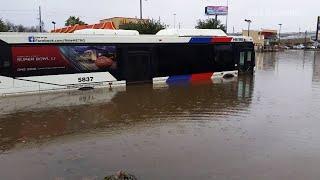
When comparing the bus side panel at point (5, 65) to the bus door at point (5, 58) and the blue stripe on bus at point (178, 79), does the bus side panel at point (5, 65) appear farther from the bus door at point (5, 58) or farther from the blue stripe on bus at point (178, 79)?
the blue stripe on bus at point (178, 79)

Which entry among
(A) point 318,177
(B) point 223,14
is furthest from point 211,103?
(B) point 223,14

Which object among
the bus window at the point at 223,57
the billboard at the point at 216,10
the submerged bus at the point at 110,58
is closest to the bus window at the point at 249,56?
the submerged bus at the point at 110,58

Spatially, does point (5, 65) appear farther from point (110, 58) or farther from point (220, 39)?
point (220, 39)

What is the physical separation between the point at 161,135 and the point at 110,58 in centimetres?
997

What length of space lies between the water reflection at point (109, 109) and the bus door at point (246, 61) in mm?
6694

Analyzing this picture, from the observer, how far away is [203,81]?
78.3 feet

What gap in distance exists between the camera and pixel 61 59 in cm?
1889

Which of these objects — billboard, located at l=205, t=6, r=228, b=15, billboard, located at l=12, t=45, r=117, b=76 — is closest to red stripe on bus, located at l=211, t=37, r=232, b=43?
billboard, located at l=12, t=45, r=117, b=76

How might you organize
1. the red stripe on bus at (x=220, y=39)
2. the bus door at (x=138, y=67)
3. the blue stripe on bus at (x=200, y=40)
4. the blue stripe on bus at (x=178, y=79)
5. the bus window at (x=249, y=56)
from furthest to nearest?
the bus window at (x=249, y=56), the red stripe on bus at (x=220, y=39), the blue stripe on bus at (x=200, y=40), the blue stripe on bus at (x=178, y=79), the bus door at (x=138, y=67)

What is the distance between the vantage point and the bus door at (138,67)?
21308 millimetres

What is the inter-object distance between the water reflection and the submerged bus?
79 centimetres

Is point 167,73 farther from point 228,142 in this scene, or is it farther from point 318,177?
point 318,177

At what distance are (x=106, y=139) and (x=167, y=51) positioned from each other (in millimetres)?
12450

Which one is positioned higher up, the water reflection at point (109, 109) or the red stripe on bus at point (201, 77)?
the red stripe on bus at point (201, 77)
